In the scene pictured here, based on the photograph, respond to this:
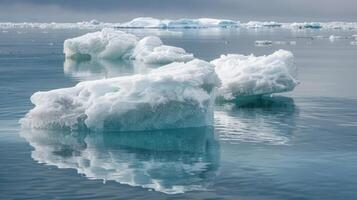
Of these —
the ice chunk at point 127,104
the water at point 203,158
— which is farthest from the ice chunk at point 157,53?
the ice chunk at point 127,104

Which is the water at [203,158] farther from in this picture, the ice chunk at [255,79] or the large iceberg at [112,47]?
the large iceberg at [112,47]

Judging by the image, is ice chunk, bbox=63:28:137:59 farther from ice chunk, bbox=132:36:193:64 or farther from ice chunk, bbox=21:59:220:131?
ice chunk, bbox=21:59:220:131

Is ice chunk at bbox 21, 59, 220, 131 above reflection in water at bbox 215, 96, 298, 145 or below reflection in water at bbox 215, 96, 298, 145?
above

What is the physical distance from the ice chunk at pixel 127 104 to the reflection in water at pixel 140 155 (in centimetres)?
38

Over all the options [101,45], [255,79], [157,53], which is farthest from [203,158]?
[101,45]

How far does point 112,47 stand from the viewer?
57.0 meters

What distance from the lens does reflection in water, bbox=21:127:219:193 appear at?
15.3m

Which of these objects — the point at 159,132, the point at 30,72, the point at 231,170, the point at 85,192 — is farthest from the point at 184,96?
the point at 30,72

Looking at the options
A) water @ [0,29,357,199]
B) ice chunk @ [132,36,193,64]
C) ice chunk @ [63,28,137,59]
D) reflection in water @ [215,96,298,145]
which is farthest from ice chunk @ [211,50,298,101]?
ice chunk @ [63,28,137,59]

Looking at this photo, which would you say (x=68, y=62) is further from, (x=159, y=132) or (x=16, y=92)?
(x=159, y=132)

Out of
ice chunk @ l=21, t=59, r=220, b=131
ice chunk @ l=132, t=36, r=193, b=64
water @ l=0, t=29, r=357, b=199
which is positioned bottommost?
water @ l=0, t=29, r=357, b=199

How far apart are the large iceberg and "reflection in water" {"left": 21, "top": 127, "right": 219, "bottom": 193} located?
31937 mm

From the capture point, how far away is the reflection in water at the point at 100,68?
1666 inches

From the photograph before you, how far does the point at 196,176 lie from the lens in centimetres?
1559
